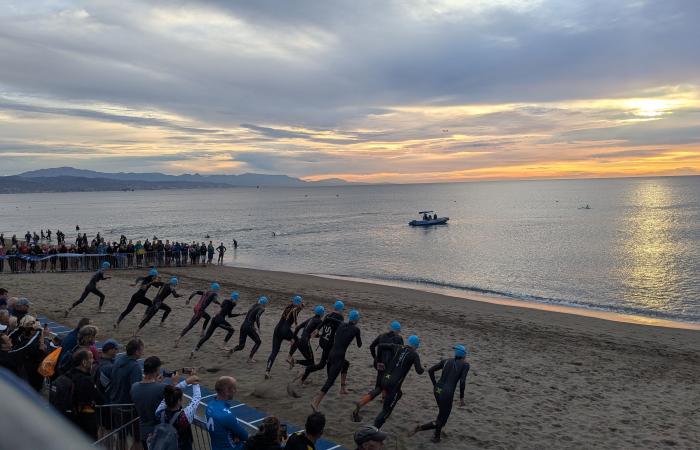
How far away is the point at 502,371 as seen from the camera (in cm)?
1250

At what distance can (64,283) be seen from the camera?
21.7 meters

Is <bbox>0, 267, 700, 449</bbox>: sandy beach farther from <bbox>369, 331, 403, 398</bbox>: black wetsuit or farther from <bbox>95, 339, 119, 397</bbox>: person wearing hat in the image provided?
<bbox>95, 339, 119, 397</bbox>: person wearing hat

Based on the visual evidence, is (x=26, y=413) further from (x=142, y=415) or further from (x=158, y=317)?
(x=158, y=317)

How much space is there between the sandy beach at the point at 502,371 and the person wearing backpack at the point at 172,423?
145 inches

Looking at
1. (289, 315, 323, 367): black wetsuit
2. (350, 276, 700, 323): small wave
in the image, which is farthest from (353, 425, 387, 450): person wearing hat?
(350, 276, 700, 323): small wave

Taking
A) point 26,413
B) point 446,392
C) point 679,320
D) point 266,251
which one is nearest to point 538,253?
point 679,320

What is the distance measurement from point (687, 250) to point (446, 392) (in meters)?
49.7

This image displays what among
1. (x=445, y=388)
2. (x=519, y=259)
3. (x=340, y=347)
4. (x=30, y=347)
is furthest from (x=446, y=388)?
(x=519, y=259)

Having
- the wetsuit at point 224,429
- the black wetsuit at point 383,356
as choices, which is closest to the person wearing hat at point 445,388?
the black wetsuit at point 383,356

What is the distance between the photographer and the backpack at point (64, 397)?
536 centimetres

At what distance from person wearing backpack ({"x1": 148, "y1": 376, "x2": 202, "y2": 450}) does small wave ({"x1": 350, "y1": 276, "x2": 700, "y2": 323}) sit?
85.3 feet

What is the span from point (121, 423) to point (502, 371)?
9.59 metres

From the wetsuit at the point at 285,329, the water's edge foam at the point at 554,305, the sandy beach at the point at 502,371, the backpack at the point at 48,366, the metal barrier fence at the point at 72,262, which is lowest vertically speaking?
the water's edge foam at the point at 554,305

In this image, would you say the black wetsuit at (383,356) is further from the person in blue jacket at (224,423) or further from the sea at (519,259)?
the sea at (519,259)
